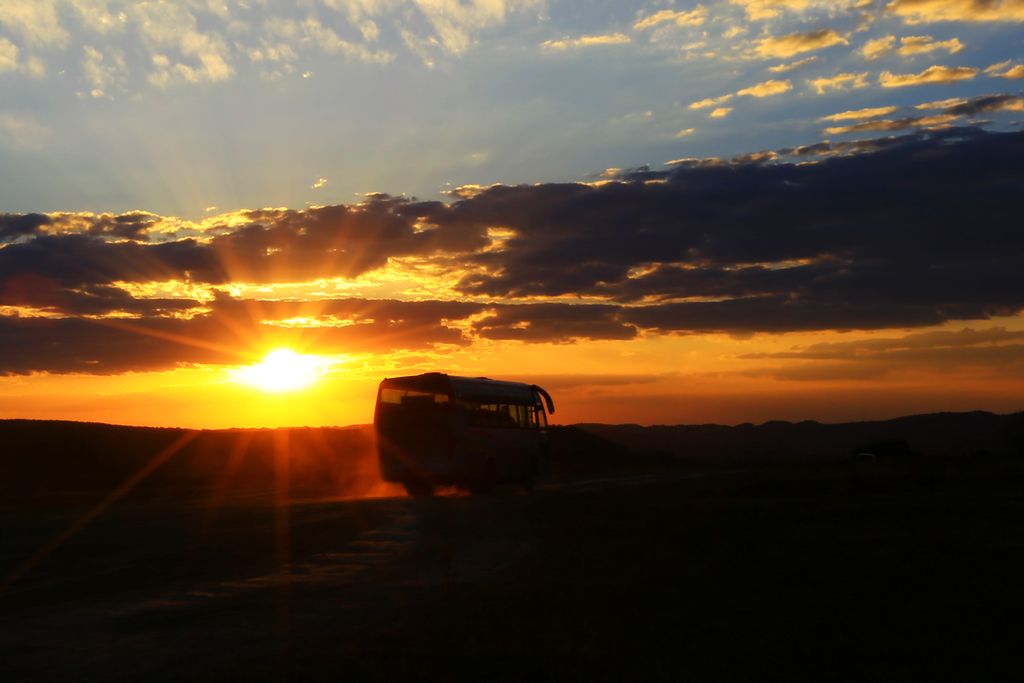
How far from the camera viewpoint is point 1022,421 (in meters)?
58.8

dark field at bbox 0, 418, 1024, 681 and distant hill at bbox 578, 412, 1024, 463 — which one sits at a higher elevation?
distant hill at bbox 578, 412, 1024, 463

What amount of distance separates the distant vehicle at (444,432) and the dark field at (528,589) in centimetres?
421

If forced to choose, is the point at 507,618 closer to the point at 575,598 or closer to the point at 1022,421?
the point at 575,598

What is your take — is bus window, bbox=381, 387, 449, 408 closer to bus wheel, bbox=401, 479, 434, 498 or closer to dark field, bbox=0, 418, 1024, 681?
bus wheel, bbox=401, 479, 434, 498

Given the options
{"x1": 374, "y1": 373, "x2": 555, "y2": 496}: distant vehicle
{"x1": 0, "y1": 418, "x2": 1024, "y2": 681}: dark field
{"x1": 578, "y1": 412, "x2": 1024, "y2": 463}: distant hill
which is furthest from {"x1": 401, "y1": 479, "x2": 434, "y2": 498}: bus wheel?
{"x1": 578, "y1": 412, "x2": 1024, "y2": 463}: distant hill

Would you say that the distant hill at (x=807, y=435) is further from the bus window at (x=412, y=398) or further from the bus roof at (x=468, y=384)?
the bus window at (x=412, y=398)

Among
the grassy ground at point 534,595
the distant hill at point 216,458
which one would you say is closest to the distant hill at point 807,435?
the distant hill at point 216,458

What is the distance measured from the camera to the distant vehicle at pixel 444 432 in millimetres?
27938

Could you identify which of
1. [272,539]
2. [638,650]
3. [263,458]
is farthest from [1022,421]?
[638,650]

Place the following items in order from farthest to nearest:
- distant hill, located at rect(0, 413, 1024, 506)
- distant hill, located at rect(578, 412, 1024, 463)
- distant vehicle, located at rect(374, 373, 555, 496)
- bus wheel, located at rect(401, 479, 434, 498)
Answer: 1. distant hill, located at rect(578, 412, 1024, 463)
2. distant hill, located at rect(0, 413, 1024, 506)
3. bus wheel, located at rect(401, 479, 434, 498)
4. distant vehicle, located at rect(374, 373, 555, 496)

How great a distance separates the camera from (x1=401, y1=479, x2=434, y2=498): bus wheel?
29078 mm

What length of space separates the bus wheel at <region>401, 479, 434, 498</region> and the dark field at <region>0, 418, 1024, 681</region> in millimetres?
5209

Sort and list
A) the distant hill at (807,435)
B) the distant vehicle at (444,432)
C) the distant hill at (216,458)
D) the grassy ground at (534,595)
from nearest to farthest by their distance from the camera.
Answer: the grassy ground at (534,595)
the distant vehicle at (444,432)
the distant hill at (216,458)
the distant hill at (807,435)

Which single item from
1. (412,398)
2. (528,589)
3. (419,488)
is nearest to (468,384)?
(412,398)
